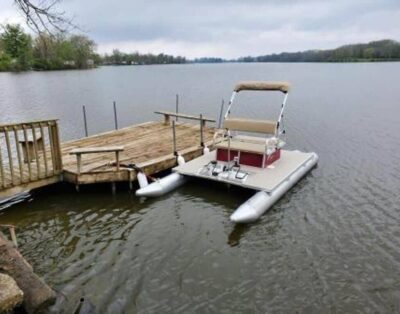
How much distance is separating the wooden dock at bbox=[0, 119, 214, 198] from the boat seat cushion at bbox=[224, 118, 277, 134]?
4.75 feet

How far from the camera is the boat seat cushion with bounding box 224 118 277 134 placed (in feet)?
29.7

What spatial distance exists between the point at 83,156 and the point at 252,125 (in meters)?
4.58

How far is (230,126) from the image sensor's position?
9.51m

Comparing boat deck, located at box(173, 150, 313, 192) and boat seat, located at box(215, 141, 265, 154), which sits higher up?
boat seat, located at box(215, 141, 265, 154)

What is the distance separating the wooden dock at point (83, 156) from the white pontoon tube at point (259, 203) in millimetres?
2841

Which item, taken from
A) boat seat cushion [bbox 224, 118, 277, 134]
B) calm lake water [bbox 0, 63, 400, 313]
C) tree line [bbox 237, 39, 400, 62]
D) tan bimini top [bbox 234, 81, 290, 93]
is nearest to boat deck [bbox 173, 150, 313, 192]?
calm lake water [bbox 0, 63, 400, 313]

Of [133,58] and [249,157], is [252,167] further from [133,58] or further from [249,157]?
[133,58]

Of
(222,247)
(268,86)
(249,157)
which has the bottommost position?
(222,247)

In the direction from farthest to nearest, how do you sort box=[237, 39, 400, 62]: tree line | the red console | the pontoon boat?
box=[237, 39, 400, 62]: tree line, the red console, the pontoon boat

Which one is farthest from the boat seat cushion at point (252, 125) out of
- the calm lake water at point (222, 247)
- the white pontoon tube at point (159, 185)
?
the white pontoon tube at point (159, 185)

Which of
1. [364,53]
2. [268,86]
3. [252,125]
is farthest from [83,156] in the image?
[364,53]

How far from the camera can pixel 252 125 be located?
930 centimetres

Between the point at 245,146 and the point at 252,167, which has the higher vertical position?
the point at 245,146

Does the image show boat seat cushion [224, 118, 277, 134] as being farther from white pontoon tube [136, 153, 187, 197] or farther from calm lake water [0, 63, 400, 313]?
white pontoon tube [136, 153, 187, 197]
